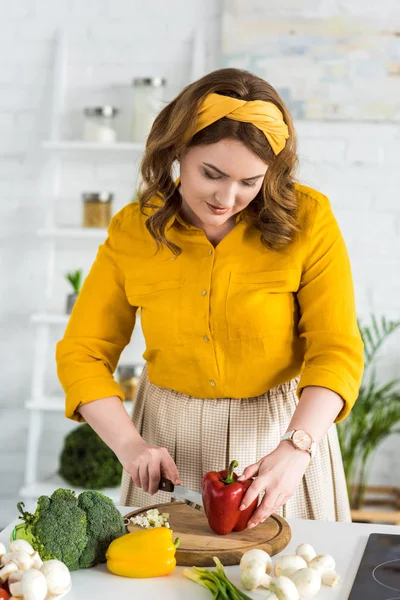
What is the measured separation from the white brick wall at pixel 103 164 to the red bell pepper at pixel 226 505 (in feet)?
7.69

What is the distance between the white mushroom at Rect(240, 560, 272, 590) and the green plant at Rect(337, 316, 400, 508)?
2153 mm

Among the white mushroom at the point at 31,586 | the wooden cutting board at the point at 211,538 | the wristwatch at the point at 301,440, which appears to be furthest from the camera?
the wristwatch at the point at 301,440

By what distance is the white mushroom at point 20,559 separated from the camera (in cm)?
117

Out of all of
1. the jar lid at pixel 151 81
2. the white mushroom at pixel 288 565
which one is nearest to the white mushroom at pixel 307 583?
the white mushroom at pixel 288 565

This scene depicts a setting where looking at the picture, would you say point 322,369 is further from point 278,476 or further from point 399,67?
point 399,67

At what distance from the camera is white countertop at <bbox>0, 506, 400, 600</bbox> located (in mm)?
1219

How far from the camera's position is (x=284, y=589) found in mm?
1146

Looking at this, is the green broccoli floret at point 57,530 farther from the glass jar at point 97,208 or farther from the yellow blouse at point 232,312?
the glass jar at point 97,208

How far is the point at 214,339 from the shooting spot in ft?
5.72

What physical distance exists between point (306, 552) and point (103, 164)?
9.03 ft

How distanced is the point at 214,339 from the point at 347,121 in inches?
85.0

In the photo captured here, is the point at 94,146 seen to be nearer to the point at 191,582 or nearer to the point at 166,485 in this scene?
the point at 166,485

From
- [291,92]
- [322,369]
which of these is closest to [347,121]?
[291,92]

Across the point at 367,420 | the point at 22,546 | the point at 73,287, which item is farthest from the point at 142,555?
the point at 367,420
